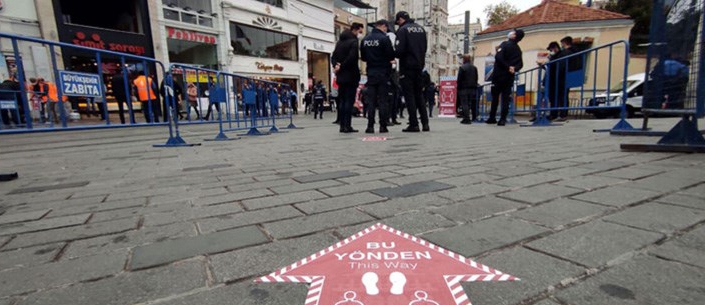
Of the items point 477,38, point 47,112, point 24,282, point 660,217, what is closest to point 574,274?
point 660,217

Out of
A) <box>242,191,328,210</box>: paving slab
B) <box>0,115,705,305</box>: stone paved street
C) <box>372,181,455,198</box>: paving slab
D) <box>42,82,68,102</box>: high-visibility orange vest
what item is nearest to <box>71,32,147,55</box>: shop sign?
<box>42,82,68,102</box>: high-visibility orange vest

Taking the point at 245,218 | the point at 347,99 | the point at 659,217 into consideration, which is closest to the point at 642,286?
the point at 659,217

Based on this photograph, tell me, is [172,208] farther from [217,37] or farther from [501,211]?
[217,37]

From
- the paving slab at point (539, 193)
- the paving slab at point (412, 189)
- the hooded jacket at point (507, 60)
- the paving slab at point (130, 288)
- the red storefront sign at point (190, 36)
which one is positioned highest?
the red storefront sign at point (190, 36)

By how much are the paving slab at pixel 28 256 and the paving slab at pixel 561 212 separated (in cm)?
222

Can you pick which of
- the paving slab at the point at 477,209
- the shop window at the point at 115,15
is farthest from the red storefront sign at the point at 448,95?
the shop window at the point at 115,15

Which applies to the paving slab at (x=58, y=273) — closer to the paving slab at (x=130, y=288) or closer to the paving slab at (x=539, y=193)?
the paving slab at (x=130, y=288)

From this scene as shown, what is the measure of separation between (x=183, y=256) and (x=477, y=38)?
24.7m

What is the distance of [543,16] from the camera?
68.9ft

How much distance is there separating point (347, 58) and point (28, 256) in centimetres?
620

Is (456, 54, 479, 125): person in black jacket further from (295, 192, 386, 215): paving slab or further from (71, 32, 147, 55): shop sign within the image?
(71, 32, 147, 55): shop sign

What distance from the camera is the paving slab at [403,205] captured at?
2.07 metres

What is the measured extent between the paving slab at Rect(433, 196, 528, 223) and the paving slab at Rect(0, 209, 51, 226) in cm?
243

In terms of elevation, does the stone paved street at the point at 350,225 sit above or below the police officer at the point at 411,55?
below
